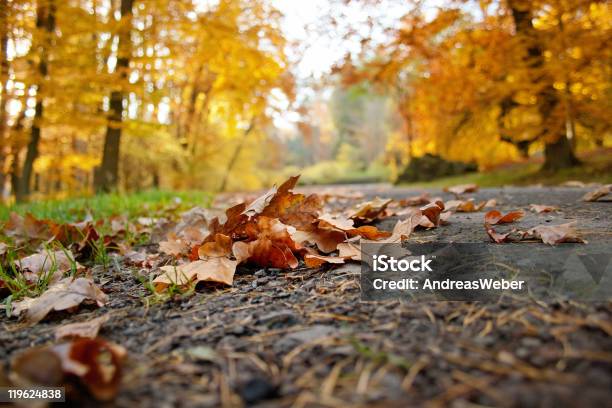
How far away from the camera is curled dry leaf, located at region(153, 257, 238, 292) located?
1228 mm

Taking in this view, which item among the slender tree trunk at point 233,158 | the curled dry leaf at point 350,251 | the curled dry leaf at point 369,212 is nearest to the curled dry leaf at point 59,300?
the curled dry leaf at point 350,251

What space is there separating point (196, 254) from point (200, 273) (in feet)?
0.74

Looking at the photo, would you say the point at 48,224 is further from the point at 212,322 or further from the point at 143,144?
the point at 143,144

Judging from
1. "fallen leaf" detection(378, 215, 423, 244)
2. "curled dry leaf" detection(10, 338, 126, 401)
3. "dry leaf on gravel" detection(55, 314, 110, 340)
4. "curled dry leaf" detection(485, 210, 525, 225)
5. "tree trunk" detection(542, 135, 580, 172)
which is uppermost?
"tree trunk" detection(542, 135, 580, 172)

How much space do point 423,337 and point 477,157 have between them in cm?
1089

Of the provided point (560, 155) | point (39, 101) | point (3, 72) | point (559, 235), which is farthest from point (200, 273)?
point (560, 155)

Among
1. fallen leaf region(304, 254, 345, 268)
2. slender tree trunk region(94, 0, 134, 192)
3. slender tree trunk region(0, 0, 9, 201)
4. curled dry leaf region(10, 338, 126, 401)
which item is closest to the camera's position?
curled dry leaf region(10, 338, 126, 401)

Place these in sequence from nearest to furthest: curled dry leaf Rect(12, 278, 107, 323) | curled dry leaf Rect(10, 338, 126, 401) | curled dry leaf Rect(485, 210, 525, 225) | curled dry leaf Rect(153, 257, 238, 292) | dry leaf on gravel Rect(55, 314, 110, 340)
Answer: curled dry leaf Rect(10, 338, 126, 401) < dry leaf on gravel Rect(55, 314, 110, 340) < curled dry leaf Rect(12, 278, 107, 323) < curled dry leaf Rect(153, 257, 238, 292) < curled dry leaf Rect(485, 210, 525, 225)

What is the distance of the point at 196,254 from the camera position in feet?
4.80

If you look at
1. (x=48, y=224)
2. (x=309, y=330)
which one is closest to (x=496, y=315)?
(x=309, y=330)

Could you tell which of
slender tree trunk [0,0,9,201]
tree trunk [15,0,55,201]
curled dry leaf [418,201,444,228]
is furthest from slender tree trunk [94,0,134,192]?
curled dry leaf [418,201,444,228]

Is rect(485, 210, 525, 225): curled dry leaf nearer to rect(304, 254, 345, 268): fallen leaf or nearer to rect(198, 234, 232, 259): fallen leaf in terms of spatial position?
rect(304, 254, 345, 268): fallen leaf

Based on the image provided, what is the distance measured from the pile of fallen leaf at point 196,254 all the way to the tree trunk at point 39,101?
184 inches

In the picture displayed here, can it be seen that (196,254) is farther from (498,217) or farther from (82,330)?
(498,217)
